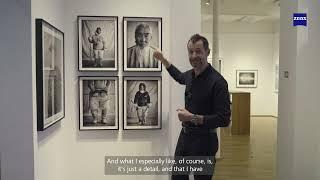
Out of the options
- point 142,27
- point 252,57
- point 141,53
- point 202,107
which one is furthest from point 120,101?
point 252,57

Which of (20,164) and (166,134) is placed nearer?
(20,164)

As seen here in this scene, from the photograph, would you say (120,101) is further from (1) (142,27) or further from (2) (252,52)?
(2) (252,52)

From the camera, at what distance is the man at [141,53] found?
3463mm

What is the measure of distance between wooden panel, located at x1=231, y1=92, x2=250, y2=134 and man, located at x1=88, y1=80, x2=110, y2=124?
6485 millimetres

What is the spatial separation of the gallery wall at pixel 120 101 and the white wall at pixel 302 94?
58.1 inches

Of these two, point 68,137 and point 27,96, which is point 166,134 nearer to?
point 68,137

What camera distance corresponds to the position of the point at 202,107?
2396 mm

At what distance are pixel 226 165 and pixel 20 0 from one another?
4.95 meters

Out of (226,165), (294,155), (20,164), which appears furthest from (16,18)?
(226,165)

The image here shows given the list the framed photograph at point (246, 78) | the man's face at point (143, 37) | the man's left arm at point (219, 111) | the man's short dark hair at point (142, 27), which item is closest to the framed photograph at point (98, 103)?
the man's face at point (143, 37)

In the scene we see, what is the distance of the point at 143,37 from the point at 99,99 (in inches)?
33.8

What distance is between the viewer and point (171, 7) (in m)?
3.34

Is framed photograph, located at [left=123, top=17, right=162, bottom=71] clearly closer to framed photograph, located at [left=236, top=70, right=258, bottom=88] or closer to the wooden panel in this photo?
the wooden panel

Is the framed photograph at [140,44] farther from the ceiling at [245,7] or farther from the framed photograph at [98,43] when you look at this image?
the ceiling at [245,7]
